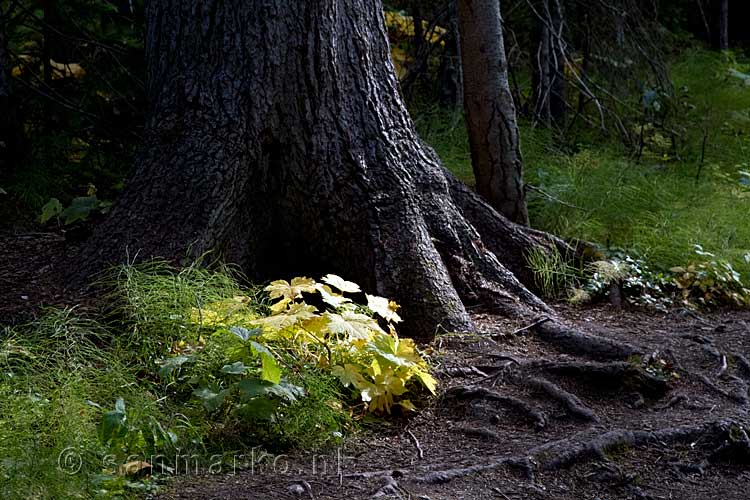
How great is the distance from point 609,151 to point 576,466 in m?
4.98

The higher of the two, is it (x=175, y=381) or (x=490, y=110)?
(x=490, y=110)

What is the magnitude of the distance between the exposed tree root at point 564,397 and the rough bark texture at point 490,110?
2.15 meters

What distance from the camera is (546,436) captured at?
3.62 metres

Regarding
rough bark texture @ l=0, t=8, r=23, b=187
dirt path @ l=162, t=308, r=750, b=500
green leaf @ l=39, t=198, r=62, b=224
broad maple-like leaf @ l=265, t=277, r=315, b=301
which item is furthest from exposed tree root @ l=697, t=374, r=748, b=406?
rough bark texture @ l=0, t=8, r=23, b=187

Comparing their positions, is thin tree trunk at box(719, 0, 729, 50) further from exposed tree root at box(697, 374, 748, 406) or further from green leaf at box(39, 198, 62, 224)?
green leaf at box(39, 198, 62, 224)

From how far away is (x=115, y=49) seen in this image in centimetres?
663

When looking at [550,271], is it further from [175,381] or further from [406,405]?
[175,381]

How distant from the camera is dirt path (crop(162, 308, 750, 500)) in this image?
3.17 m

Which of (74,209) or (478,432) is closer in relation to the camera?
(478,432)

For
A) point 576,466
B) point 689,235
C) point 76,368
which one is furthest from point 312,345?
point 689,235

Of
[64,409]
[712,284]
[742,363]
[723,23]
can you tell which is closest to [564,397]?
[742,363]
